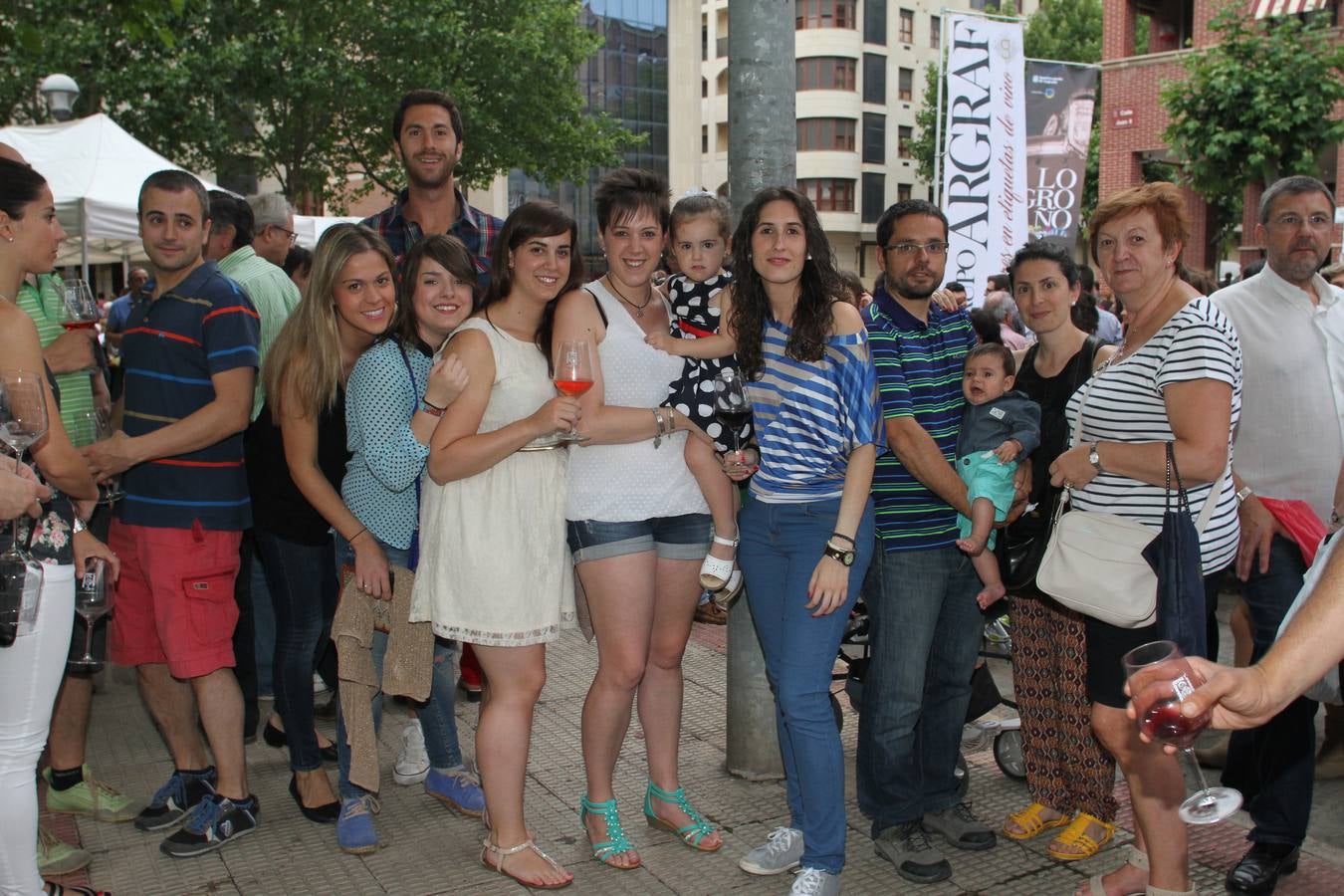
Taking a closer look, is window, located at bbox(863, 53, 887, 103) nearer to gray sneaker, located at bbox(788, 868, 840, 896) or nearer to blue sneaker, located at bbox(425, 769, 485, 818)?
blue sneaker, located at bbox(425, 769, 485, 818)

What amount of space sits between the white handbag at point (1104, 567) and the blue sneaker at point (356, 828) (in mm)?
2490

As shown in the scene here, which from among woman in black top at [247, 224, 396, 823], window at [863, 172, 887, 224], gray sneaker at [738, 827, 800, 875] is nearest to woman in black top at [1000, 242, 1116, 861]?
gray sneaker at [738, 827, 800, 875]

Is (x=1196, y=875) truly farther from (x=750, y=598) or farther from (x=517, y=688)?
(x=517, y=688)

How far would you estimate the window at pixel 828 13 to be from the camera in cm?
5997

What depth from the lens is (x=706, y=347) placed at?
12.5 feet

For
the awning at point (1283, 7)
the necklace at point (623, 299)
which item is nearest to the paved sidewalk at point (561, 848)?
the necklace at point (623, 299)

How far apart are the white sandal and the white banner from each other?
9.22 m

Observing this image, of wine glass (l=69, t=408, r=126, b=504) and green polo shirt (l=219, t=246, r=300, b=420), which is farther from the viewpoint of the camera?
green polo shirt (l=219, t=246, r=300, b=420)

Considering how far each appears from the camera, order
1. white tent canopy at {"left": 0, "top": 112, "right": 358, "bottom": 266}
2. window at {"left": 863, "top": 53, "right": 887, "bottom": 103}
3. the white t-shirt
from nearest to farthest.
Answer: the white t-shirt < white tent canopy at {"left": 0, "top": 112, "right": 358, "bottom": 266} < window at {"left": 863, "top": 53, "right": 887, "bottom": 103}

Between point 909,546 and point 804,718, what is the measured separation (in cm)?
69

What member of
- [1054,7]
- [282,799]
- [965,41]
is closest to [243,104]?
[965,41]

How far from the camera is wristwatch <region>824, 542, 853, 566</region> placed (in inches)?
140

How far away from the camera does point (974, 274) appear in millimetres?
12352

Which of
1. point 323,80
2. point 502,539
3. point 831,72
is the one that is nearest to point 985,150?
point 502,539
